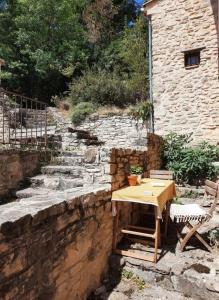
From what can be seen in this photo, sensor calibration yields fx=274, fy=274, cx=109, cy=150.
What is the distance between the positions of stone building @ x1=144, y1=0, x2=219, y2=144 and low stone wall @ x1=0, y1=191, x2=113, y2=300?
19.7 feet

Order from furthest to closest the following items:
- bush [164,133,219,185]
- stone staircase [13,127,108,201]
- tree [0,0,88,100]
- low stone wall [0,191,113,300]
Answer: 1. tree [0,0,88,100]
2. bush [164,133,219,185]
3. stone staircase [13,127,108,201]
4. low stone wall [0,191,113,300]

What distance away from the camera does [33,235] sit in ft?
7.41

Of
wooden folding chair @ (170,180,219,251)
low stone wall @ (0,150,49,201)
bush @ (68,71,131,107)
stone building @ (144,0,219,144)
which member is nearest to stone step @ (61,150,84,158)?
low stone wall @ (0,150,49,201)

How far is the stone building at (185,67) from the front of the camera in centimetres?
855

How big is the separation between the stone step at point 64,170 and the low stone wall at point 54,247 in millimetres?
1179

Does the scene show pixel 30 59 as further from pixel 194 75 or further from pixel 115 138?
pixel 194 75

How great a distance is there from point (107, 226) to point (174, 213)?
3.30 feet

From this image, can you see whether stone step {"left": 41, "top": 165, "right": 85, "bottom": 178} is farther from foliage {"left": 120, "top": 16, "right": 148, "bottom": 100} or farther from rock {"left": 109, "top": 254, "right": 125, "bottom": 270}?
foliage {"left": 120, "top": 16, "right": 148, "bottom": 100}

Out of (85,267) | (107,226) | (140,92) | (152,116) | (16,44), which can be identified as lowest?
(85,267)

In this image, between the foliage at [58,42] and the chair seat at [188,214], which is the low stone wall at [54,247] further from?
the foliage at [58,42]

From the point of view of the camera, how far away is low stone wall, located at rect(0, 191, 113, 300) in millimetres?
2057

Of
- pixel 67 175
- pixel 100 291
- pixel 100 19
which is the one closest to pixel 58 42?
pixel 100 19


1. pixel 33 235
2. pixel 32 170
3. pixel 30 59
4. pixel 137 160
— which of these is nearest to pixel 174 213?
pixel 137 160

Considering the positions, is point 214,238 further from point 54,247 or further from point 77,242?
point 54,247
